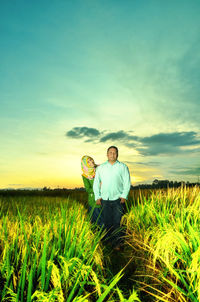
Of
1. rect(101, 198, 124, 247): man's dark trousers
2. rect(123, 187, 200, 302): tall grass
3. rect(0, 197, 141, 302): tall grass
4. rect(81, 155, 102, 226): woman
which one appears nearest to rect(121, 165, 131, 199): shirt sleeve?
rect(101, 198, 124, 247): man's dark trousers

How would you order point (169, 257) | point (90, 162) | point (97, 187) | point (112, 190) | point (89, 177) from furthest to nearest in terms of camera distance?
1. point (90, 162)
2. point (89, 177)
3. point (97, 187)
4. point (112, 190)
5. point (169, 257)

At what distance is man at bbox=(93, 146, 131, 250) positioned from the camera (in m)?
5.82

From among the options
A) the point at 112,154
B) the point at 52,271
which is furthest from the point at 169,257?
the point at 112,154

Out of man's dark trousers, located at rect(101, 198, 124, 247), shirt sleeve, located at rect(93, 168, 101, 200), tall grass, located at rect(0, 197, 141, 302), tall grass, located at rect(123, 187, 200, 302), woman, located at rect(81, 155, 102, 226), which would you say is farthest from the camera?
woman, located at rect(81, 155, 102, 226)

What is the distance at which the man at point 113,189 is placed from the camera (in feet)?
19.1

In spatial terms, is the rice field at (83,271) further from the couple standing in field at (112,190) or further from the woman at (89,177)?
the woman at (89,177)

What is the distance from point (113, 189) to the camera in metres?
5.82

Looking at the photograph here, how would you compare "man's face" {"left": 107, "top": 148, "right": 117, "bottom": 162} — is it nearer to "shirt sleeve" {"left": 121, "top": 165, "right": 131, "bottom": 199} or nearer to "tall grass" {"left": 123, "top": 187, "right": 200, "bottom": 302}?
"shirt sleeve" {"left": 121, "top": 165, "right": 131, "bottom": 199}

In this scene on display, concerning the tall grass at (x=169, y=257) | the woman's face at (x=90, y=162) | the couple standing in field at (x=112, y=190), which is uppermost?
the woman's face at (x=90, y=162)

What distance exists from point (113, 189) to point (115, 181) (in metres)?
0.18

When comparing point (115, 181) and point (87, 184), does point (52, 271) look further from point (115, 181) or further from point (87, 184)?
point (87, 184)

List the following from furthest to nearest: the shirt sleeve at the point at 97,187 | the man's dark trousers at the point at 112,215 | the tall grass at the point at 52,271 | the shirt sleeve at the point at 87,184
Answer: the shirt sleeve at the point at 87,184
the shirt sleeve at the point at 97,187
the man's dark trousers at the point at 112,215
the tall grass at the point at 52,271

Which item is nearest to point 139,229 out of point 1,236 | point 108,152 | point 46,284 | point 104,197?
point 104,197

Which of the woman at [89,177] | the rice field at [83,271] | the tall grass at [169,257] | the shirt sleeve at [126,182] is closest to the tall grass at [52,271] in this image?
the rice field at [83,271]
